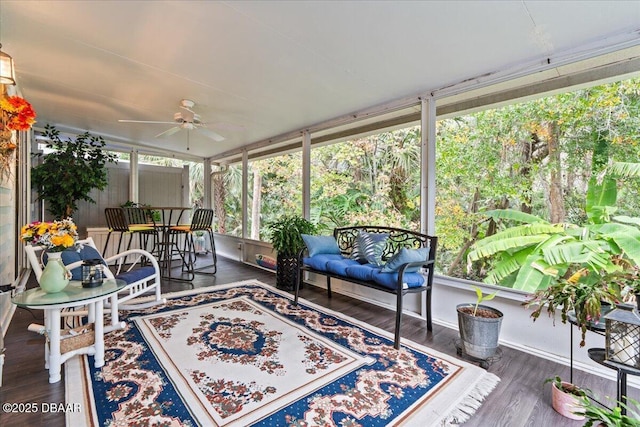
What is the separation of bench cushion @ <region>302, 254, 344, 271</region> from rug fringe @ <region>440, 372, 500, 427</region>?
171cm

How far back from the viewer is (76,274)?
2.45 metres

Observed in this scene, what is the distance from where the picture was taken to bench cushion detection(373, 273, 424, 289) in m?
2.50

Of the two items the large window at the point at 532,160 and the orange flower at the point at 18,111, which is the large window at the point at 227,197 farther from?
the orange flower at the point at 18,111

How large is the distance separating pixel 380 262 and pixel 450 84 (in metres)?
2.00

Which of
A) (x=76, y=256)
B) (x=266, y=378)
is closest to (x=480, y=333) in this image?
(x=266, y=378)

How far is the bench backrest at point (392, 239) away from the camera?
117 inches

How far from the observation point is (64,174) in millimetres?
4430

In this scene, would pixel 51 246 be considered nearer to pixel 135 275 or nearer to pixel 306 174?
pixel 135 275

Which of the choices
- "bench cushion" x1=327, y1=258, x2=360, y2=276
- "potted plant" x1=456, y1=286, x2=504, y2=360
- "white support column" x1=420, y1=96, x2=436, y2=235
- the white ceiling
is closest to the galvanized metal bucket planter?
"potted plant" x1=456, y1=286, x2=504, y2=360

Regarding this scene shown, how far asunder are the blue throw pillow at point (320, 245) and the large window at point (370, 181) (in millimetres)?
1745

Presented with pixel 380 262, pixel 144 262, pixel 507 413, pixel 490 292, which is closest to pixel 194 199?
pixel 144 262

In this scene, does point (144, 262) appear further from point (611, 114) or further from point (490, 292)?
point (611, 114)

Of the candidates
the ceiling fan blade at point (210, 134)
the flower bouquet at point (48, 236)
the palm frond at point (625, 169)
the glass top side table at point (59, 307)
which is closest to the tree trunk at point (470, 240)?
the palm frond at point (625, 169)

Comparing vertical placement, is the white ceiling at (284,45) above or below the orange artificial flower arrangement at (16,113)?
above
